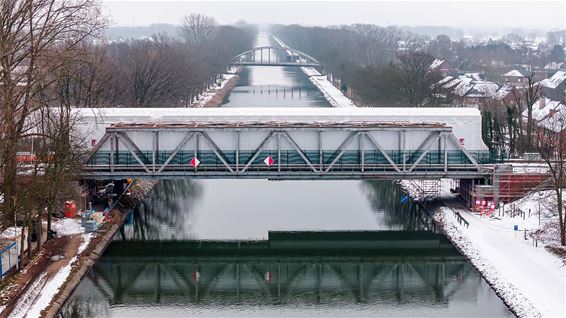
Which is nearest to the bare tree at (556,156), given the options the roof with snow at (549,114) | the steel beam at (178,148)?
the roof with snow at (549,114)

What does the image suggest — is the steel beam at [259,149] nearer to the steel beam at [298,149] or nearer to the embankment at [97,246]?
the steel beam at [298,149]

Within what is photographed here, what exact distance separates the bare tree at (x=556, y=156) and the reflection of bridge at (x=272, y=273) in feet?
14.4

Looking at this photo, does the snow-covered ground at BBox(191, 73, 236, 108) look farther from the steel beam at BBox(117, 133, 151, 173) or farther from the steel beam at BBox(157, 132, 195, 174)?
the steel beam at BBox(157, 132, 195, 174)

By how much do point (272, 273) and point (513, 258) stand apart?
31.5 ft

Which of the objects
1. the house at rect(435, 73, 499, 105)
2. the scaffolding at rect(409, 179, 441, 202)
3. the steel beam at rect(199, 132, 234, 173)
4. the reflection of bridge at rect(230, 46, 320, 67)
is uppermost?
the reflection of bridge at rect(230, 46, 320, 67)

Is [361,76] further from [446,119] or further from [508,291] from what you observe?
[508,291]

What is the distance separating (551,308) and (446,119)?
56.6 ft

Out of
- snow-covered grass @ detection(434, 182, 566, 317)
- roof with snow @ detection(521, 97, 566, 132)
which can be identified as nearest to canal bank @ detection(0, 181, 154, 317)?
snow-covered grass @ detection(434, 182, 566, 317)

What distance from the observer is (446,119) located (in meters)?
43.8

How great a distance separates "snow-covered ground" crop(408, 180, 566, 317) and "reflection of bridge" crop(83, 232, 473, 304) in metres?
0.96

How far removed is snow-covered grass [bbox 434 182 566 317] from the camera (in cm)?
2895

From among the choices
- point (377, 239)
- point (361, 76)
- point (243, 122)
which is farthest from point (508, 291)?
point (361, 76)

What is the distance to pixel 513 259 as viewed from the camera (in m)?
33.6

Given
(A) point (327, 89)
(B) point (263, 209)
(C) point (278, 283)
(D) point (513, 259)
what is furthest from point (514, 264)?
(A) point (327, 89)
